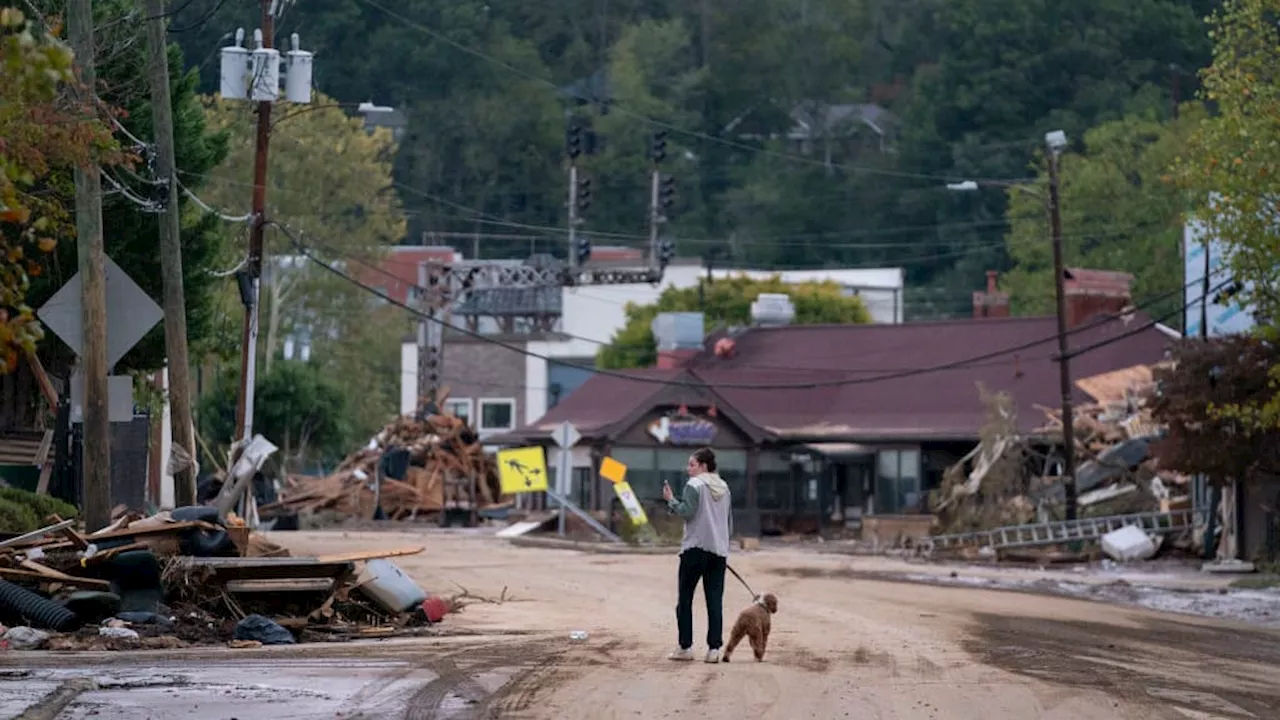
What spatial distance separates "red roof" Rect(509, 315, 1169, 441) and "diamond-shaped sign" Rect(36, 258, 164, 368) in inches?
1301

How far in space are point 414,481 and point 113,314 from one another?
125ft

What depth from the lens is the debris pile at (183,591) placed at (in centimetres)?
1909

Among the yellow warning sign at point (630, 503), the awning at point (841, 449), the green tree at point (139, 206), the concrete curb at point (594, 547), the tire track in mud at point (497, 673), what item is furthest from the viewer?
the awning at point (841, 449)

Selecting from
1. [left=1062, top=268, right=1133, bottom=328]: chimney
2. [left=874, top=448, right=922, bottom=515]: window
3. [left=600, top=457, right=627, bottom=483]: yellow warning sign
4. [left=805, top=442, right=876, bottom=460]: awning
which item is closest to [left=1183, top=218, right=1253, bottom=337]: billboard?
[left=1062, top=268, right=1133, bottom=328]: chimney

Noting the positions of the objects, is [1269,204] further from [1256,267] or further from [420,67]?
[420,67]

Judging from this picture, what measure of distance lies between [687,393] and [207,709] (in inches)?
1617

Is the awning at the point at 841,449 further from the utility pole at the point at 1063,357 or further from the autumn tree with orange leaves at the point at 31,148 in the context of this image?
the autumn tree with orange leaves at the point at 31,148

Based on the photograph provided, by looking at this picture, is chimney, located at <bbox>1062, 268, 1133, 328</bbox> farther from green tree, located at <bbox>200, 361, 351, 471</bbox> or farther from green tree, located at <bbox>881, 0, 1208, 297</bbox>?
green tree, located at <bbox>881, 0, 1208, 297</bbox>

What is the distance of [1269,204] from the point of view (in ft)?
88.8

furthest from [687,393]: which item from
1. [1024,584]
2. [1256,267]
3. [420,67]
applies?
[420,67]

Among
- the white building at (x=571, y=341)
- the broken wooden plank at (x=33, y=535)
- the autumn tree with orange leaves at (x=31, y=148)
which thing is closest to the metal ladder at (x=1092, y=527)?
the autumn tree with orange leaves at (x=31, y=148)

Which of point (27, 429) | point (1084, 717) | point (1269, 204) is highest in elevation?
point (1269, 204)

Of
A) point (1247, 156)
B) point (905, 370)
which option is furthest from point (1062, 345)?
point (1247, 156)

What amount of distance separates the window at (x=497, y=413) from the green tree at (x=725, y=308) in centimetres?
412
